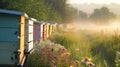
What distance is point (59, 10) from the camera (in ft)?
255

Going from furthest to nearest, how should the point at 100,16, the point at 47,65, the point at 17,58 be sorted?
the point at 100,16 → the point at 47,65 → the point at 17,58

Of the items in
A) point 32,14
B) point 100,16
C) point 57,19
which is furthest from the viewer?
point 100,16

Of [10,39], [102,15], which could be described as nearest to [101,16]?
[102,15]

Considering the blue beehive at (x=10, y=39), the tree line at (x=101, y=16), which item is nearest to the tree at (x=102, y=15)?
the tree line at (x=101, y=16)

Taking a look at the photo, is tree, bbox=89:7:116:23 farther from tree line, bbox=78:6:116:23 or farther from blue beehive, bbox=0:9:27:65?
blue beehive, bbox=0:9:27:65

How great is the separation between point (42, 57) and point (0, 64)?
1.59 metres

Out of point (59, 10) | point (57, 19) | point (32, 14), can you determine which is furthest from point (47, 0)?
point (32, 14)

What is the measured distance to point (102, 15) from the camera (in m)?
154

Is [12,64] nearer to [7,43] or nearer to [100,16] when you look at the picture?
[7,43]

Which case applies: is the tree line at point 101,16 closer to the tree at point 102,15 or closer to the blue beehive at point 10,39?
the tree at point 102,15

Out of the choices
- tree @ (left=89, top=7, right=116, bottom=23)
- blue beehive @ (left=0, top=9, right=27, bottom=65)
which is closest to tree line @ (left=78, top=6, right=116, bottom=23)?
tree @ (left=89, top=7, right=116, bottom=23)

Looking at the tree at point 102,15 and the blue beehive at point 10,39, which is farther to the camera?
the tree at point 102,15

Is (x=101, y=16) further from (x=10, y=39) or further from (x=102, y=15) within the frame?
(x=10, y=39)

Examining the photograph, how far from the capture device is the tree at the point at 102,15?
144 meters
